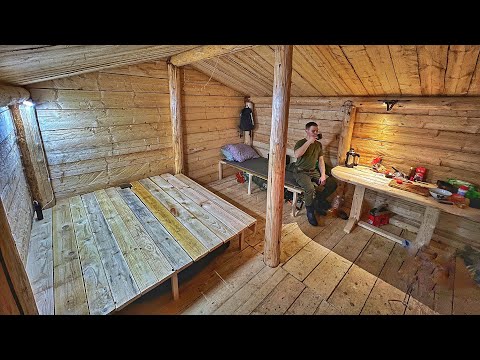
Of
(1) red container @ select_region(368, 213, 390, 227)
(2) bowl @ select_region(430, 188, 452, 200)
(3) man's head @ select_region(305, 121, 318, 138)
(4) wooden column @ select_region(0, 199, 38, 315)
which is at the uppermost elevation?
(3) man's head @ select_region(305, 121, 318, 138)

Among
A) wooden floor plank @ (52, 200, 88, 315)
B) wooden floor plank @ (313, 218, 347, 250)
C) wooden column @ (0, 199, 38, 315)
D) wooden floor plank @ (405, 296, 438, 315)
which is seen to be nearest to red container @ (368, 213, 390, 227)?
wooden floor plank @ (313, 218, 347, 250)

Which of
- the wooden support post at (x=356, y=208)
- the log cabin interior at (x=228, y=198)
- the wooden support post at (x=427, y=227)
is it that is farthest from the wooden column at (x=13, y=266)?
the wooden support post at (x=427, y=227)

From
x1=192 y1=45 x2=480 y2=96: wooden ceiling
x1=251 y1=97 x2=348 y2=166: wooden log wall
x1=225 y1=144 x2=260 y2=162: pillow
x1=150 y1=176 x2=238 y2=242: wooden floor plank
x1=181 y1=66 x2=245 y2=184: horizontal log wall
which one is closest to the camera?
x1=192 y1=45 x2=480 y2=96: wooden ceiling

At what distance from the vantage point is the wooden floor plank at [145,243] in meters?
1.92

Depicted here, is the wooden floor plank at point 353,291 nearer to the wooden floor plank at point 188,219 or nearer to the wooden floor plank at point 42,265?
the wooden floor plank at point 188,219

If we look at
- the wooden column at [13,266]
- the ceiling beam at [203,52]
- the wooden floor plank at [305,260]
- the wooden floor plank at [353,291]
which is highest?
the ceiling beam at [203,52]

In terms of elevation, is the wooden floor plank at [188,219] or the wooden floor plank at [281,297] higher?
the wooden floor plank at [188,219]

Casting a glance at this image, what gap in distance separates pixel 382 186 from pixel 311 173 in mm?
1063

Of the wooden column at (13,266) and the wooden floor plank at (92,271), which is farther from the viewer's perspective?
the wooden floor plank at (92,271)

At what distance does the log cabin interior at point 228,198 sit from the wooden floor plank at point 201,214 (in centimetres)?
2

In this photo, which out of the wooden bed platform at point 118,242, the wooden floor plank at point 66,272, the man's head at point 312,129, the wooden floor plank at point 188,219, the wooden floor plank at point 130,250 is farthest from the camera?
the man's head at point 312,129

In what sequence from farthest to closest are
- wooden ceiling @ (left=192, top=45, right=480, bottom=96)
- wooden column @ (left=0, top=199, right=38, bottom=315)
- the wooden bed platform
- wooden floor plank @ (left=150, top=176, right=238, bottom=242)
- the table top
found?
wooden floor plank @ (left=150, top=176, right=238, bottom=242), the table top, wooden ceiling @ (left=192, top=45, right=480, bottom=96), the wooden bed platform, wooden column @ (left=0, top=199, right=38, bottom=315)

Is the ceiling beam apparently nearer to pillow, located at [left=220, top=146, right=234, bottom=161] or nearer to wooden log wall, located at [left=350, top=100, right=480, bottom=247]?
pillow, located at [left=220, top=146, right=234, bottom=161]

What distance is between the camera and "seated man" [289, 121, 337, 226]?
3213 mm
